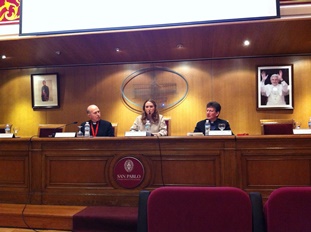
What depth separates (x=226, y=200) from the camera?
94 centimetres

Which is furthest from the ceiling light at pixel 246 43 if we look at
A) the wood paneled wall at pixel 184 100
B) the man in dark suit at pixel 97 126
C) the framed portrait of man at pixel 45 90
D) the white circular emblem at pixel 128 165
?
the framed portrait of man at pixel 45 90

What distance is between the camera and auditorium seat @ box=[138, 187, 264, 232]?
3.06 feet

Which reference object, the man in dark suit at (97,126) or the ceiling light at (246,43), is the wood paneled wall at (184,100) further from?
the man in dark suit at (97,126)

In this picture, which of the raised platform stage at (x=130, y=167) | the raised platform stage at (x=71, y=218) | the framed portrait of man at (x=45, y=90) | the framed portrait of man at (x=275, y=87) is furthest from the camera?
the framed portrait of man at (x=45, y=90)

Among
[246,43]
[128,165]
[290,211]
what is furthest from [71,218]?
[246,43]

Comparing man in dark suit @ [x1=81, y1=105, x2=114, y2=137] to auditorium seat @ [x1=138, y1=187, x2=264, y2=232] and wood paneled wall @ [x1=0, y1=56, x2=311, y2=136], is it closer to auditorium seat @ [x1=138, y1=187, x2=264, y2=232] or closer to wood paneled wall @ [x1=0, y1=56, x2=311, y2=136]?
wood paneled wall @ [x1=0, y1=56, x2=311, y2=136]

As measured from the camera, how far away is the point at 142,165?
10.2 ft

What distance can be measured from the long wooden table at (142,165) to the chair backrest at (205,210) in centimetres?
212

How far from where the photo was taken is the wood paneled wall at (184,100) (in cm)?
545

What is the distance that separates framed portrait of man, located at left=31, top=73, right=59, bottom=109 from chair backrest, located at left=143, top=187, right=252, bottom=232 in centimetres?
551

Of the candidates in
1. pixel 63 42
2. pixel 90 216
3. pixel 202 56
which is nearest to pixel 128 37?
pixel 63 42

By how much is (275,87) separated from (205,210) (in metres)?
4.97

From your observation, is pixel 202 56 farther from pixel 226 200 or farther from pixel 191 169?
pixel 226 200

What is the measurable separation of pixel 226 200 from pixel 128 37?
12.2 ft
